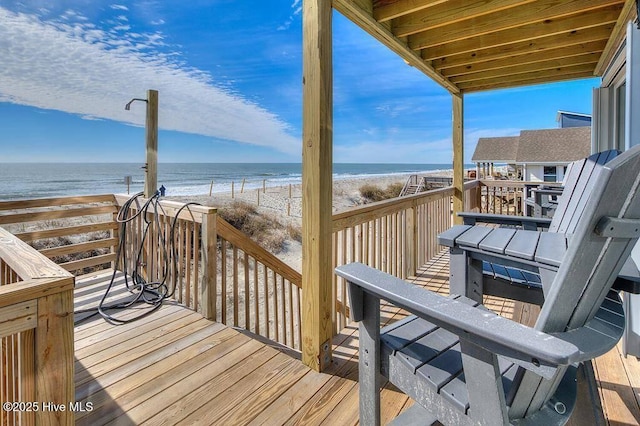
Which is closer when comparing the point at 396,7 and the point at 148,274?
the point at 396,7

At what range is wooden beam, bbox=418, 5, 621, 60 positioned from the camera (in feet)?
7.90

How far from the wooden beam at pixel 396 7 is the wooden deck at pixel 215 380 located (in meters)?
2.37

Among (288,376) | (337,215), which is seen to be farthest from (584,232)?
(288,376)

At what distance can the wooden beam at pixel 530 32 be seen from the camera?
241 centimetres

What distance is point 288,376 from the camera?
1.83 metres

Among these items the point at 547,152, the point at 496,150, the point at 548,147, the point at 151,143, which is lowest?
the point at 151,143

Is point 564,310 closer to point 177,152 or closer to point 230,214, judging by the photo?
point 230,214

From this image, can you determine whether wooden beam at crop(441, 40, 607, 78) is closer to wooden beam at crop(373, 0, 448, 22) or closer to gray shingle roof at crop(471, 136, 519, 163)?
wooden beam at crop(373, 0, 448, 22)

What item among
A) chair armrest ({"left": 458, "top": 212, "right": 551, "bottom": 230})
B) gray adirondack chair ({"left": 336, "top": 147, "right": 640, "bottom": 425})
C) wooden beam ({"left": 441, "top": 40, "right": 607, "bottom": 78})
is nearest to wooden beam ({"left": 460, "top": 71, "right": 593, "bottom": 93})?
wooden beam ({"left": 441, "top": 40, "right": 607, "bottom": 78})

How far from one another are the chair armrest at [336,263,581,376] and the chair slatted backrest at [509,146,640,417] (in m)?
0.13

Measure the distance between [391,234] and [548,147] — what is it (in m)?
15.9

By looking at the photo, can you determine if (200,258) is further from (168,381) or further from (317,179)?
(317,179)

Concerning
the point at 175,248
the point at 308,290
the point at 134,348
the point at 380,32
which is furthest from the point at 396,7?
the point at 134,348

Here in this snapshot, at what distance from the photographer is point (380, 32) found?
2490 millimetres
